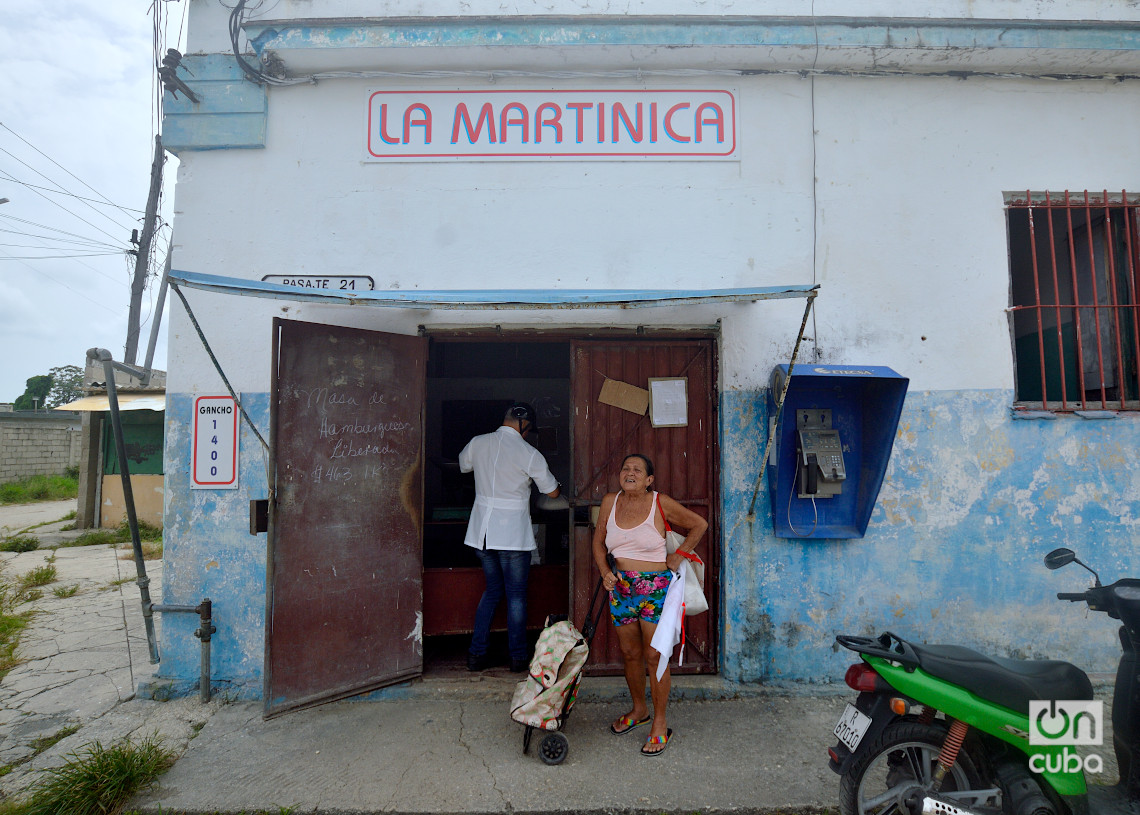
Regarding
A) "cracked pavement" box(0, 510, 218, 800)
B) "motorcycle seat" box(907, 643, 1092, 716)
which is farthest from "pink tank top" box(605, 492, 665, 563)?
"cracked pavement" box(0, 510, 218, 800)

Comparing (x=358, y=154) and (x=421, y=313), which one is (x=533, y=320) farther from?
(x=358, y=154)

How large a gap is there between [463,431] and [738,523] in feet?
13.2

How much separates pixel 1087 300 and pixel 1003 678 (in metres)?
3.55

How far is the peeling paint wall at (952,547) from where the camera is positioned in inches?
167

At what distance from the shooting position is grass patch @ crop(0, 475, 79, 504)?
16084mm

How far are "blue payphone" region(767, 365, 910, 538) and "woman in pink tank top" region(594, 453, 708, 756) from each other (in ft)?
3.19

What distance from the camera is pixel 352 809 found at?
10.1 ft

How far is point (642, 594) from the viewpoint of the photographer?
11.7ft

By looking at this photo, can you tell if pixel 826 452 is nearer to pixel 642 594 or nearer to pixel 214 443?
pixel 642 594

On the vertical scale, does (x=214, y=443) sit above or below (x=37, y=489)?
above

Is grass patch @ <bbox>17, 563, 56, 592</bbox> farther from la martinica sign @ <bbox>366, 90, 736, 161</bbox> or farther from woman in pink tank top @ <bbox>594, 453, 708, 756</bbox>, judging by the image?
woman in pink tank top @ <bbox>594, 453, 708, 756</bbox>

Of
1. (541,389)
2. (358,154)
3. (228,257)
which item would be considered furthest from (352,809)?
(541,389)

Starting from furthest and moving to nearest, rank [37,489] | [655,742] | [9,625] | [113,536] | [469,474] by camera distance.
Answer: [37,489] → [113,536] → [469,474] → [9,625] → [655,742]
